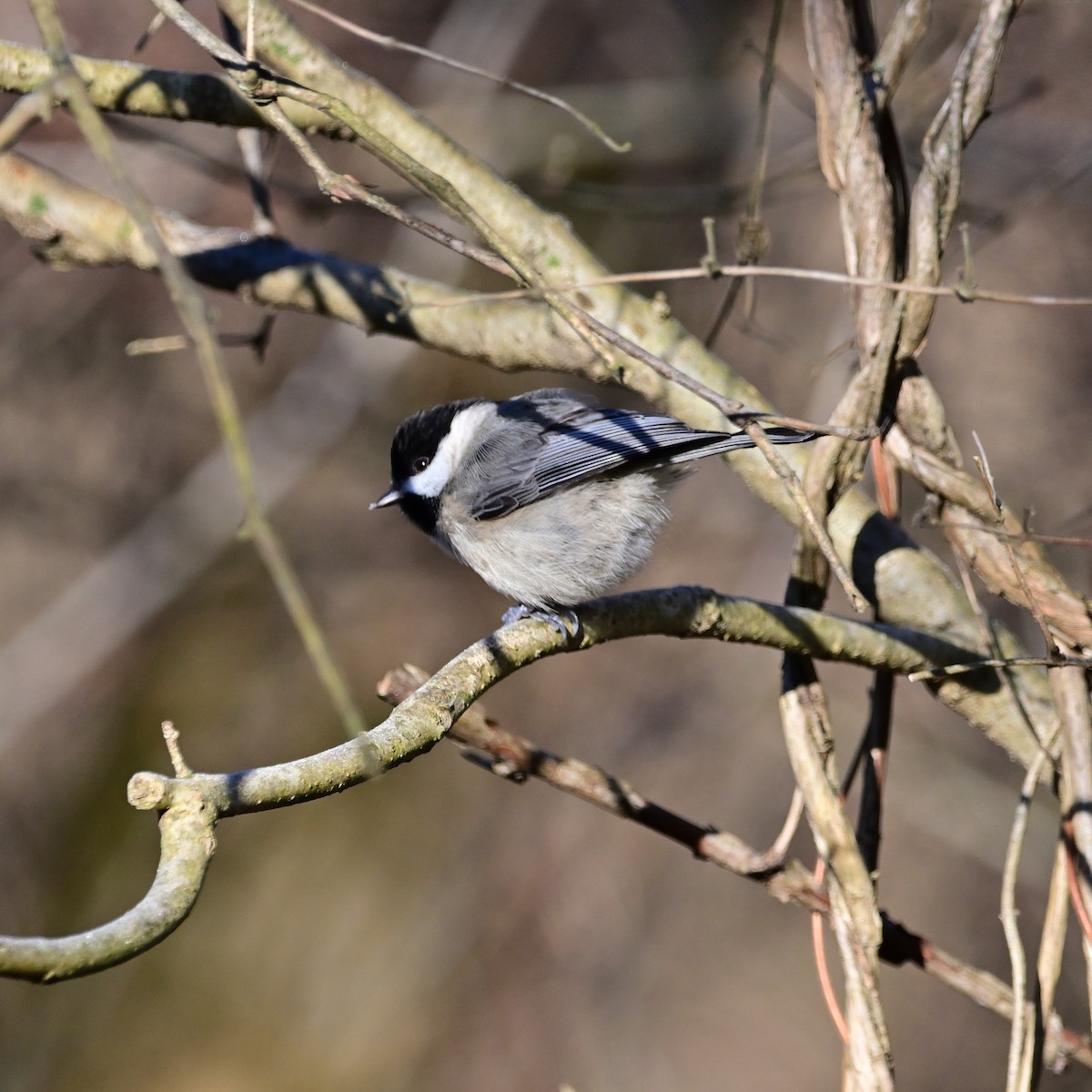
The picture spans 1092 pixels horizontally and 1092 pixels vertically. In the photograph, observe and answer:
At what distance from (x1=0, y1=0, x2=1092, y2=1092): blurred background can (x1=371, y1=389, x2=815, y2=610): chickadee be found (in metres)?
3.44

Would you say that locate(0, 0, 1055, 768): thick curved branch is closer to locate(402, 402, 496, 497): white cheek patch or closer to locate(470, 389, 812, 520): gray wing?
locate(470, 389, 812, 520): gray wing

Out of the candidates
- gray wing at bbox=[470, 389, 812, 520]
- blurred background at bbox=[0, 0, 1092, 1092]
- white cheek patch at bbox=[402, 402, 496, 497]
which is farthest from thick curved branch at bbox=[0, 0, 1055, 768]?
blurred background at bbox=[0, 0, 1092, 1092]

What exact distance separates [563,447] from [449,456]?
0.47 m

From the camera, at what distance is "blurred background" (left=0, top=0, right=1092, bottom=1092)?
645cm

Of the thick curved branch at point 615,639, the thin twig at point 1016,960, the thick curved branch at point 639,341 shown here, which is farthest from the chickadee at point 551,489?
the thin twig at point 1016,960

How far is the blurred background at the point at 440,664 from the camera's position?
645 cm

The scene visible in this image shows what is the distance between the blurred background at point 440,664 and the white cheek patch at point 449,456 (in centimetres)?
331

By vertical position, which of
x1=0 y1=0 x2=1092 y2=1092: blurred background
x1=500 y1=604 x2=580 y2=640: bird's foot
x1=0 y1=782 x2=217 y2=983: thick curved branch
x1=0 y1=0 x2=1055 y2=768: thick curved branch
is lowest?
x1=0 y1=0 x2=1092 y2=1092: blurred background

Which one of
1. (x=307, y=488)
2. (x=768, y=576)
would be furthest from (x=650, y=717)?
(x=307, y=488)

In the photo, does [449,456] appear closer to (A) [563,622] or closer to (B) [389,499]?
(B) [389,499]

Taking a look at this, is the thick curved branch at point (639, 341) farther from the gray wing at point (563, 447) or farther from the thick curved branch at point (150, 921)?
the thick curved branch at point (150, 921)

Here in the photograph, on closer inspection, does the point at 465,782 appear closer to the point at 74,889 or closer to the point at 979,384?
the point at 74,889

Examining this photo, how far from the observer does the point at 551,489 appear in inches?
124

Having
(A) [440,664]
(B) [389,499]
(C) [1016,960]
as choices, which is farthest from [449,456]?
(A) [440,664]
